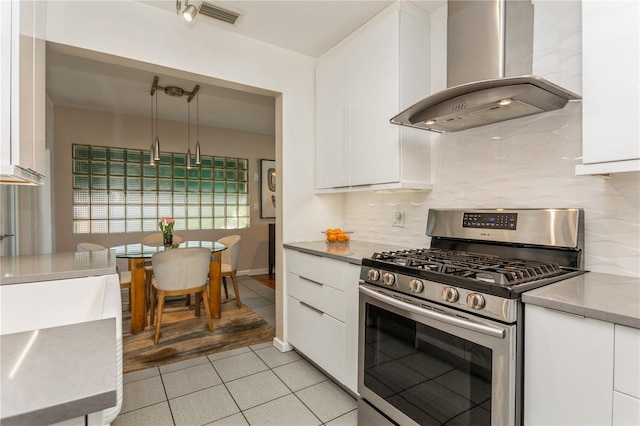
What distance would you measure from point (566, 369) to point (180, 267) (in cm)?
271

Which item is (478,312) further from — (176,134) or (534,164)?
(176,134)

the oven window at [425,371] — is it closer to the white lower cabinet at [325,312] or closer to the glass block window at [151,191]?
the white lower cabinet at [325,312]

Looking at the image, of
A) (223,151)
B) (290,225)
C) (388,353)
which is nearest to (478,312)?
(388,353)

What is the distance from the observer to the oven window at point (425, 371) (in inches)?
48.1

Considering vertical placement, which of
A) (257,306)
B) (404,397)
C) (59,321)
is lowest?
(257,306)

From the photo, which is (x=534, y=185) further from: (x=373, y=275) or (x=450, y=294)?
(x=373, y=275)

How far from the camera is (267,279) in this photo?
517 cm

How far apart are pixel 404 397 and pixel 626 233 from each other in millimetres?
1176

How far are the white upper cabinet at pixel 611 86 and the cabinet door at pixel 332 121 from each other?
1421 millimetres

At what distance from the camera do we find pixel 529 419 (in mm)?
1132

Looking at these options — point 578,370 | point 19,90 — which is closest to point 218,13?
point 19,90

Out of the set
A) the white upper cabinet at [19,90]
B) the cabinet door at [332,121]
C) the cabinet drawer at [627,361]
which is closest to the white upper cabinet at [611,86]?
the cabinet drawer at [627,361]

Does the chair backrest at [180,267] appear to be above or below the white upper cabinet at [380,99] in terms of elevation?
below

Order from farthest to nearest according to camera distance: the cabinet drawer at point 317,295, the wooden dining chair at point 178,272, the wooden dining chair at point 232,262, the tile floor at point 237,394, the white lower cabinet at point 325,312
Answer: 1. the wooden dining chair at point 232,262
2. the wooden dining chair at point 178,272
3. the cabinet drawer at point 317,295
4. the white lower cabinet at point 325,312
5. the tile floor at point 237,394
